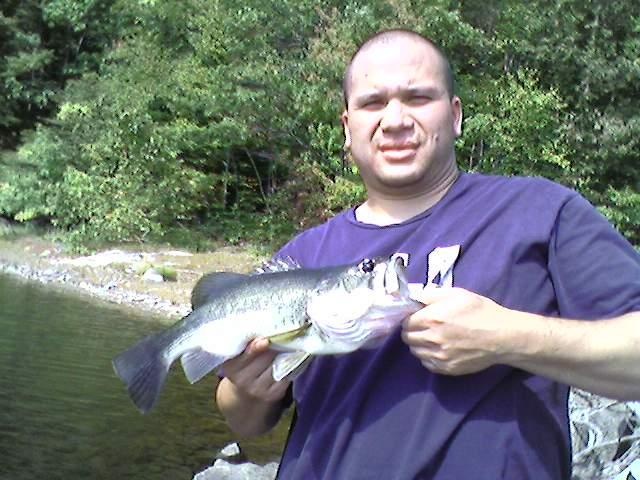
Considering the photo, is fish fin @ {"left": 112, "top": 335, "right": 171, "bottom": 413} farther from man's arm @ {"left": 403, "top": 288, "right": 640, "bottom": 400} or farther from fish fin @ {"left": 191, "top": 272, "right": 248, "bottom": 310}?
man's arm @ {"left": 403, "top": 288, "right": 640, "bottom": 400}

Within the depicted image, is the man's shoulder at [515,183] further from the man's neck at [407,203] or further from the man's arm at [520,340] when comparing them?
the man's arm at [520,340]

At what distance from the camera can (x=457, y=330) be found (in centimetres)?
169

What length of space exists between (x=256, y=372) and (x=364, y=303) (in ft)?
1.31

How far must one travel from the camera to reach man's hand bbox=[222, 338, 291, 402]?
2.04m

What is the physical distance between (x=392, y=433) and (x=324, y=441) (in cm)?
20

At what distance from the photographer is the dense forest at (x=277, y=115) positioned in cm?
1708

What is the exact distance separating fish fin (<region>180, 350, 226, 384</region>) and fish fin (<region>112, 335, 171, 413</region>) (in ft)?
0.20

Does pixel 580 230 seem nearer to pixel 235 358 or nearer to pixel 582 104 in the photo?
pixel 235 358

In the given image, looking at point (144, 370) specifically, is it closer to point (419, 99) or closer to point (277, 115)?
point (419, 99)

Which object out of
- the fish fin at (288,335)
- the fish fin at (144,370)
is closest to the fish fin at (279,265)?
the fish fin at (288,335)

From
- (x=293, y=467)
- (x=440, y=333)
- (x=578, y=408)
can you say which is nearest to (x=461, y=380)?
(x=440, y=333)

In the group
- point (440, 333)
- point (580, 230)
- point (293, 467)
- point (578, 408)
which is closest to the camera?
point (440, 333)

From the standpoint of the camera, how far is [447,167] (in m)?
2.06

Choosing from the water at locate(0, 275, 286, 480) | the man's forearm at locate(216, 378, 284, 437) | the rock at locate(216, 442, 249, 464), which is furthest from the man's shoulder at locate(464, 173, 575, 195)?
the rock at locate(216, 442, 249, 464)
